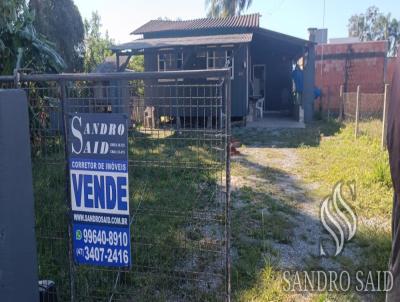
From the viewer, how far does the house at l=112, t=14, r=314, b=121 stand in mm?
14109

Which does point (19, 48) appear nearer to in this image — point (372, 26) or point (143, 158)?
point (143, 158)

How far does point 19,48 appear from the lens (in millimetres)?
6652

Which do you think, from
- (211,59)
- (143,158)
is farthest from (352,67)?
(143,158)

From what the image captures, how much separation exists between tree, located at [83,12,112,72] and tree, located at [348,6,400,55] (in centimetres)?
4500

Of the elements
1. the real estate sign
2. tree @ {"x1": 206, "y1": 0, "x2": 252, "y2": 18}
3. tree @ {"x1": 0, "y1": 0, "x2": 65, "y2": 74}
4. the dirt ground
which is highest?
tree @ {"x1": 206, "y1": 0, "x2": 252, "y2": 18}

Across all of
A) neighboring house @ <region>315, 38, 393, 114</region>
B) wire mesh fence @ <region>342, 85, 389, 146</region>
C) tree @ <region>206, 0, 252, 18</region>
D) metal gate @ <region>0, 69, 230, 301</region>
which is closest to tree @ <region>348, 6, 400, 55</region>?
tree @ <region>206, 0, 252, 18</region>

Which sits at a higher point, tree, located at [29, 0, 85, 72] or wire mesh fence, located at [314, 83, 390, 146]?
tree, located at [29, 0, 85, 72]

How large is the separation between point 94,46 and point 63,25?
44.6 ft

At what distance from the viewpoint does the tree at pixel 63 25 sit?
54.3 feet

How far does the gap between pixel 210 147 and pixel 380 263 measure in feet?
7.06

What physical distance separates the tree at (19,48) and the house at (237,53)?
549cm

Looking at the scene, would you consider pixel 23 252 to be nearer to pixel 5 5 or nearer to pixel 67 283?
pixel 67 283

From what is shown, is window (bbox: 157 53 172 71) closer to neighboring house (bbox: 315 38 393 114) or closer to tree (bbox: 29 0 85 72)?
Result: tree (bbox: 29 0 85 72)

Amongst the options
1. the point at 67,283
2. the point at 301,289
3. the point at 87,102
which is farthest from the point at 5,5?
the point at 301,289
